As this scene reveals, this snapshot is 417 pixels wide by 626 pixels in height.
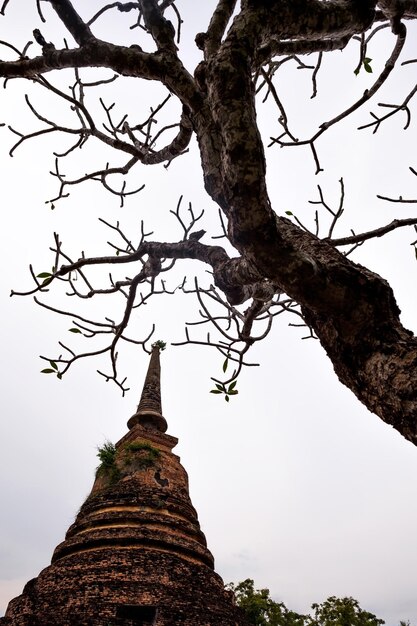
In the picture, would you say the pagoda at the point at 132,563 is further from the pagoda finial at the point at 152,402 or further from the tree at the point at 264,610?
the tree at the point at 264,610

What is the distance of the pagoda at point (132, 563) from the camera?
8.20 meters

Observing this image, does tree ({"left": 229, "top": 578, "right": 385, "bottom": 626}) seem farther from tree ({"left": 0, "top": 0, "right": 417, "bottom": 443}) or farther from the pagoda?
tree ({"left": 0, "top": 0, "right": 417, "bottom": 443})

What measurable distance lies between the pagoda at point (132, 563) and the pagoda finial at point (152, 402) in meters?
1.62

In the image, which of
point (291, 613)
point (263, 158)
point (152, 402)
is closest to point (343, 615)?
point (291, 613)

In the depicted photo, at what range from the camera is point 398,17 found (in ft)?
10.2

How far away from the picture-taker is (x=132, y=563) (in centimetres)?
888

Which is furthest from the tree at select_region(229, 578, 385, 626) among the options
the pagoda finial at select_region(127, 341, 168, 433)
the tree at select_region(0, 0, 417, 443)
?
the tree at select_region(0, 0, 417, 443)

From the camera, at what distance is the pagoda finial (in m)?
13.6

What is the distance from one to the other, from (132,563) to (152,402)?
237 inches

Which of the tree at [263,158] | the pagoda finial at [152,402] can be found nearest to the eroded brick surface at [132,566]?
the pagoda finial at [152,402]

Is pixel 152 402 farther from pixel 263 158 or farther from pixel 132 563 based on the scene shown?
pixel 263 158

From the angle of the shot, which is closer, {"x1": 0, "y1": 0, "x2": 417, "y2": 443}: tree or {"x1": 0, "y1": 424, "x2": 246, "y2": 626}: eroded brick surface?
{"x1": 0, "y1": 0, "x2": 417, "y2": 443}: tree

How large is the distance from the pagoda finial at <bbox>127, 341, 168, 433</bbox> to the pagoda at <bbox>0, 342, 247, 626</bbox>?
63.7 inches

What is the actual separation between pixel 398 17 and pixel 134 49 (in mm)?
1703
